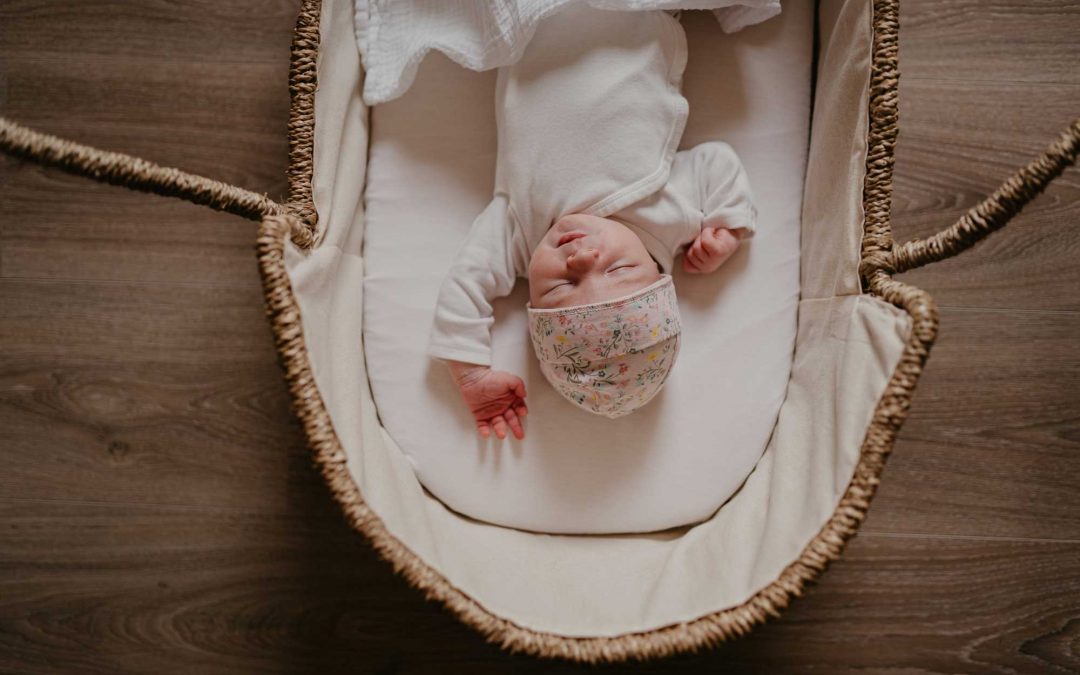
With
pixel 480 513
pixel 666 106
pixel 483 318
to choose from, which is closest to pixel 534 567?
pixel 480 513

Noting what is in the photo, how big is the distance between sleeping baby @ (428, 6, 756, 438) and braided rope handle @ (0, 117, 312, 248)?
0.28m

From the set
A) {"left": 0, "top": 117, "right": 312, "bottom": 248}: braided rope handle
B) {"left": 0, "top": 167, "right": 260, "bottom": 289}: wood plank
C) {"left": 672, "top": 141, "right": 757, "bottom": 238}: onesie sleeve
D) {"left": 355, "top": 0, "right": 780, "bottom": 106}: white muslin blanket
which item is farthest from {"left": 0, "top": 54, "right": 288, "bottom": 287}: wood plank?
{"left": 672, "top": 141, "right": 757, "bottom": 238}: onesie sleeve

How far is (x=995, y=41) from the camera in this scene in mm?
1046

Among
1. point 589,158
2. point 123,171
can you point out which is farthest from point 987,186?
point 123,171

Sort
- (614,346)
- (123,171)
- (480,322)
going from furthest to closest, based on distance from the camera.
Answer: (480,322) → (614,346) → (123,171)

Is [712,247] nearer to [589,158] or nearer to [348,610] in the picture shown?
[589,158]

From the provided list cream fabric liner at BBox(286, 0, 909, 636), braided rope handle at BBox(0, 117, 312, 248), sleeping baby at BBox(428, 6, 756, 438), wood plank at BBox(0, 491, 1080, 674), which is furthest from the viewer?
wood plank at BBox(0, 491, 1080, 674)

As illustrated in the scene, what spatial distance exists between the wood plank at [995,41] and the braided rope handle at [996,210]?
1.44 ft

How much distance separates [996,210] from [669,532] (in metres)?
0.55

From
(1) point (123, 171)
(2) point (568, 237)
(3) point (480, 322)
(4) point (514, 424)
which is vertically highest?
(1) point (123, 171)

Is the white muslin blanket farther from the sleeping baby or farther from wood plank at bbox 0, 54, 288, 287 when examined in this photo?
wood plank at bbox 0, 54, 288, 287

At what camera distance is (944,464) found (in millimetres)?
1026

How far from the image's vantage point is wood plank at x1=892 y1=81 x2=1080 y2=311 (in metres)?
1.03

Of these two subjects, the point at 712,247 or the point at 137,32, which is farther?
the point at 137,32
